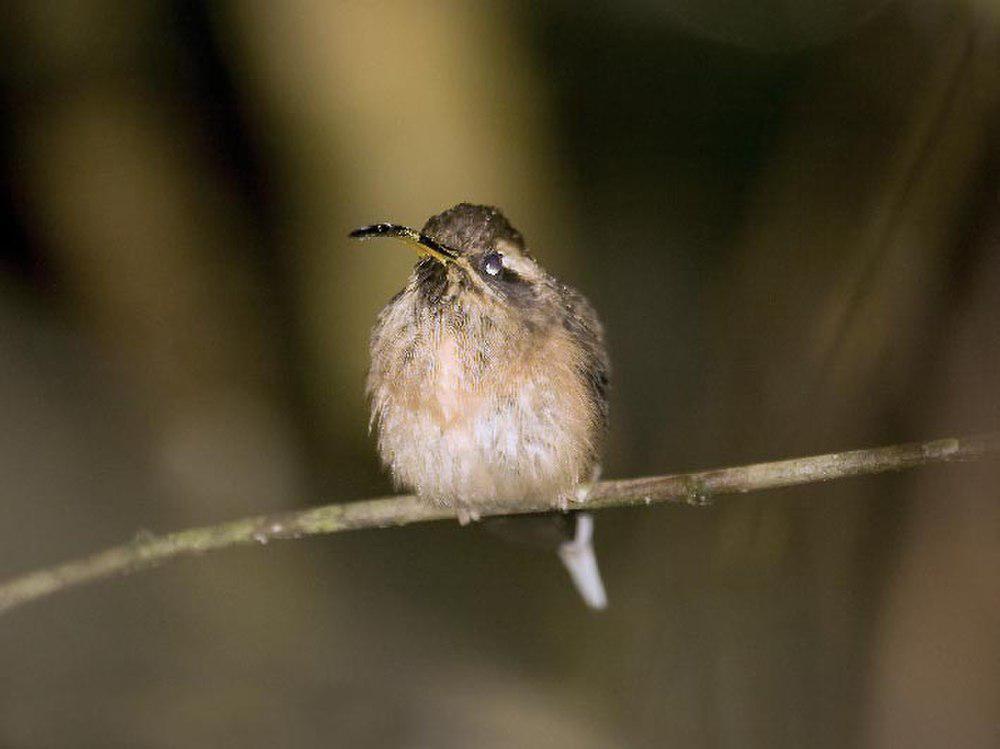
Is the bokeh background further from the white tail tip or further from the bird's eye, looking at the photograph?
the bird's eye

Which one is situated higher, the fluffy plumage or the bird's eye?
the bird's eye

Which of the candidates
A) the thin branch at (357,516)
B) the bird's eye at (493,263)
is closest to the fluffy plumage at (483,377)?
the bird's eye at (493,263)

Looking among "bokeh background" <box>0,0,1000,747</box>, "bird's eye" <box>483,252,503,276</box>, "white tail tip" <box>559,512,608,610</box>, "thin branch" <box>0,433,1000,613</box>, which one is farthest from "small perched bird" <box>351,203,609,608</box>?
"bokeh background" <box>0,0,1000,747</box>

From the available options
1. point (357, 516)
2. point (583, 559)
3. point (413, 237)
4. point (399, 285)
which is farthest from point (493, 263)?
point (583, 559)

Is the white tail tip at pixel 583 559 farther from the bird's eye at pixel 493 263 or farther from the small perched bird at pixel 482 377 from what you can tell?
the bird's eye at pixel 493 263

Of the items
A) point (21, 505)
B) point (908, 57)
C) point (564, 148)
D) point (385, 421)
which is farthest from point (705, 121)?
point (21, 505)
